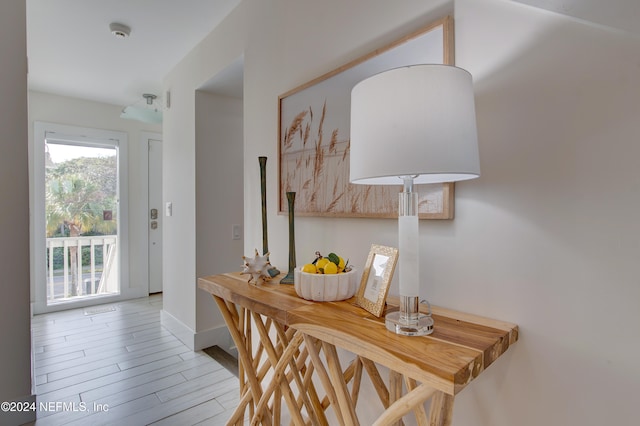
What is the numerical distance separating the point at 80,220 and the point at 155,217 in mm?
845

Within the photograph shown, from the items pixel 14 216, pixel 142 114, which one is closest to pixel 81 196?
pixel 142 114

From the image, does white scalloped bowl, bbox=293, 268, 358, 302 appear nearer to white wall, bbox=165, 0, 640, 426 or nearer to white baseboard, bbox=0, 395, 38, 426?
white wall, bbox=165, 0, 640, 426

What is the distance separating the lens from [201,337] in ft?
8.94

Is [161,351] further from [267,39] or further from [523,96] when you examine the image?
[523,96]

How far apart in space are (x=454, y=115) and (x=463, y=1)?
1.65 ft

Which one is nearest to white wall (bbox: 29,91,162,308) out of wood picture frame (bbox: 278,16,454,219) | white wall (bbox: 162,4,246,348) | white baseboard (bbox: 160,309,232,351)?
white wall (bbox: 162,4,246,348)

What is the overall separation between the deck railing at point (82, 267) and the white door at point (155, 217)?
428mm

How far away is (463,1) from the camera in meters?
1.00

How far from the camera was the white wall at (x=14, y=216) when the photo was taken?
5.74 feet

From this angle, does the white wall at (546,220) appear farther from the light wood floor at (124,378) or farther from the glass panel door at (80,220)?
the glass panel door at (80,220)

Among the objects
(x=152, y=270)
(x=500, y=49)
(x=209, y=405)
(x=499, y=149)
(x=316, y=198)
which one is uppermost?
(x=500, y=49)

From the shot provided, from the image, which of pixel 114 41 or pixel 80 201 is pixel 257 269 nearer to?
pixel 114 41

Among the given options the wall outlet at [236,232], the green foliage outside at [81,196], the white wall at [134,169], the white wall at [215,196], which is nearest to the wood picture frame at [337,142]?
the white wall at [215,196]

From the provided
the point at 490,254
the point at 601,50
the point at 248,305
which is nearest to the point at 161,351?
the point at 248,305
